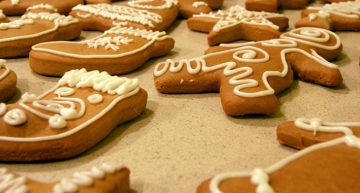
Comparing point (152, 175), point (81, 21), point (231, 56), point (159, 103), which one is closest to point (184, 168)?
point (152, 175)

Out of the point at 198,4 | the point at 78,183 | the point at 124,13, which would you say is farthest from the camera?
the point at 198,4

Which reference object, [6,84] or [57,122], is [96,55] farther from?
[57,122]

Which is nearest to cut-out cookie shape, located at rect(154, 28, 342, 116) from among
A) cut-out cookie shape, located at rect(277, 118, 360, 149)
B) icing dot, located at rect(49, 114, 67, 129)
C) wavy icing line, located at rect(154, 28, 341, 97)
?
wavy icing line, located at rect(154, 28, 341, 97)

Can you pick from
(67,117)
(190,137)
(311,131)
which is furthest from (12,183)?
(311,131)

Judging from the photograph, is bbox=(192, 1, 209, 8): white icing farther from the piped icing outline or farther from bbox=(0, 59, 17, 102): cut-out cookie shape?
bbox=(0, 59, 17, 102): cut-out cookie shape

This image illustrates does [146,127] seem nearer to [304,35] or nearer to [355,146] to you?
[355,146]

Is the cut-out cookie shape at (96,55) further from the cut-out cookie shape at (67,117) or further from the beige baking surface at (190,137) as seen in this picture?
the cut-out cookie shape at (67,117)
